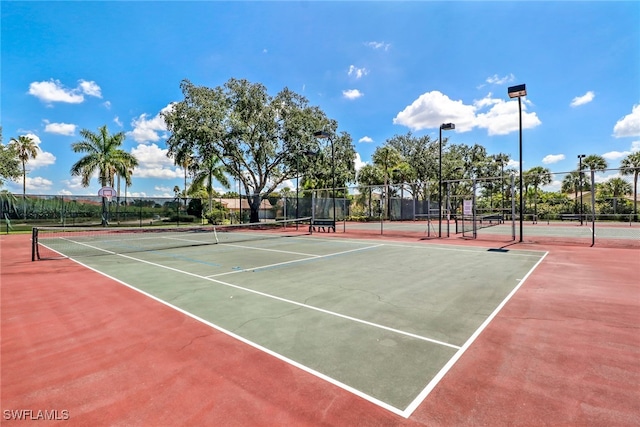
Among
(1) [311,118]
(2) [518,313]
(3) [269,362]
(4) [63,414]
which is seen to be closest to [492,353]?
(2) [518,313]

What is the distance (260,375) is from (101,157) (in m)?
35.3

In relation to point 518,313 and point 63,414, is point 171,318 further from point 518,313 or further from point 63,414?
point 518,313

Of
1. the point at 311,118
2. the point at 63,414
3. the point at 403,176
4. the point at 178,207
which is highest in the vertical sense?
the point at 311,118

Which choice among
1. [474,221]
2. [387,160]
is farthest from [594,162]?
[474,221]

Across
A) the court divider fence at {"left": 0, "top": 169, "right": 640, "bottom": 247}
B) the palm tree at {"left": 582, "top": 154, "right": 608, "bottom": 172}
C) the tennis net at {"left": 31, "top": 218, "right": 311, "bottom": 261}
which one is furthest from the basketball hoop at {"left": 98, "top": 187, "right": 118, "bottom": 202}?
the palm tree at {"left": 582, "top": 154, "right": 608, "bottom": 172}

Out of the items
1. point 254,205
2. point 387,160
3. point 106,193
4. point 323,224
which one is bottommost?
point 323,224

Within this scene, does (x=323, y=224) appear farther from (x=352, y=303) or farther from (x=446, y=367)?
(x=446, y=367)

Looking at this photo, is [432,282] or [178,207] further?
[178,207]

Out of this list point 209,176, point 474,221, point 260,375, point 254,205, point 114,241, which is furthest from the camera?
point 209,176

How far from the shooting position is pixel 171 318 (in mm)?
5309

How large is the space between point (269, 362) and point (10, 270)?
10.8m

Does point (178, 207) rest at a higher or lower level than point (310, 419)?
higher

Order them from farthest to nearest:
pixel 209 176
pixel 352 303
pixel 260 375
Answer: pixel 209 176 → pixel 352 303 → pixel 260 375

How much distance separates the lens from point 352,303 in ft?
19.6
